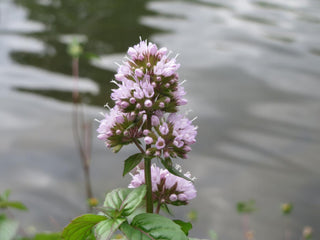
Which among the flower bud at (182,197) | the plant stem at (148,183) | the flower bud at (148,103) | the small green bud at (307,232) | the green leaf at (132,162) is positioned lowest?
the small green bud at (307,232)

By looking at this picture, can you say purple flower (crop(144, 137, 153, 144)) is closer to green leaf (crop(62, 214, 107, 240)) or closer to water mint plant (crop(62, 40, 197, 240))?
water mint plant (crop(62, 40, 197, 240))

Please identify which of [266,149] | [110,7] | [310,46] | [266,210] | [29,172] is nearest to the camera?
[266,210]

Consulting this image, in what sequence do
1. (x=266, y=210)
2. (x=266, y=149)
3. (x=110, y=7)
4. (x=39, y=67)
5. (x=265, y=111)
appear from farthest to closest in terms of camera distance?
(x=110, y=7) → (x=39, y=67) → (x=265, y=111) → (x=266, y=149) → (x=266, y=210)

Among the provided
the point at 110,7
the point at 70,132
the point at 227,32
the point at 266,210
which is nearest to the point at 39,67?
the point at 70,132

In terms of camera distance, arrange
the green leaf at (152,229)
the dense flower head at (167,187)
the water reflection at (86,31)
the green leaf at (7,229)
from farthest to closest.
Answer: the water reflection at (86,31)
the green leaf at (7,229)
the dense flower head at (167,187)
the green leaf at (152,229)

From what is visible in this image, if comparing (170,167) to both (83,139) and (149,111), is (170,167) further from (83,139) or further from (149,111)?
(83,139)

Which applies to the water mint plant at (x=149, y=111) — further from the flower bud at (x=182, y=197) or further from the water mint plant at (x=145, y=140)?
the flower bud at (x=182, y=197)

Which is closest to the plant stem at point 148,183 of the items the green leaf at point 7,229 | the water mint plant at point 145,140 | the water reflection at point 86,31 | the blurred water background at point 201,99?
the water mint plant at point 145,140

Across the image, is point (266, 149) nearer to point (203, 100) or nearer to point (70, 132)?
point (203, 100)
